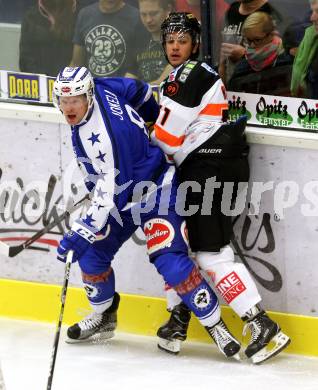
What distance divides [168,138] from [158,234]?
0.40 m

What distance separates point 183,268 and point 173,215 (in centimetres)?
23

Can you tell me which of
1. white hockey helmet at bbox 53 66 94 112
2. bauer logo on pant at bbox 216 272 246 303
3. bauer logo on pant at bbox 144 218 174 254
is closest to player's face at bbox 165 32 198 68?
white hockey helmet at bbox 53 66 94 112

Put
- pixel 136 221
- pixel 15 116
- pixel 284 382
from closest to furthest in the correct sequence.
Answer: pixel 284 382, pixel 136 221, pixel 15 116

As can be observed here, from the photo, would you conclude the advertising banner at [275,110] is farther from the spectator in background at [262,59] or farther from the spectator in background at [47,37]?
the spectator in background at [47,37]

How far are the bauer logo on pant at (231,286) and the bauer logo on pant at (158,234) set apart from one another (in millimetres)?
283

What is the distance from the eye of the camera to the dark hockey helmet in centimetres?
481

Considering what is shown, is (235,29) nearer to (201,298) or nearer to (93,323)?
(201,298)

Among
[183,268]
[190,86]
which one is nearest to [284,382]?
[183,268]

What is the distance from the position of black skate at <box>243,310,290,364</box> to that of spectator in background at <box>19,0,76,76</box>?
1541 mm

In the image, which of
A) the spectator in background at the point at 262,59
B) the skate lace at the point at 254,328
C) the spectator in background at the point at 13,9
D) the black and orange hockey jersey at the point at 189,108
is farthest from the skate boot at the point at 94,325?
the spectator in background at the point at 13,9

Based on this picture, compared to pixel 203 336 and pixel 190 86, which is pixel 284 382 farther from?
pixel 190 86

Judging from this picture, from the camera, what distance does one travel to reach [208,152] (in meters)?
4.84

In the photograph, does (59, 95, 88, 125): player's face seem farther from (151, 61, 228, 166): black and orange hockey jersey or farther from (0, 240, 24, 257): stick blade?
(0, 240, 24, 257): stick blade

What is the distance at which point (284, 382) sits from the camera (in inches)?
180
